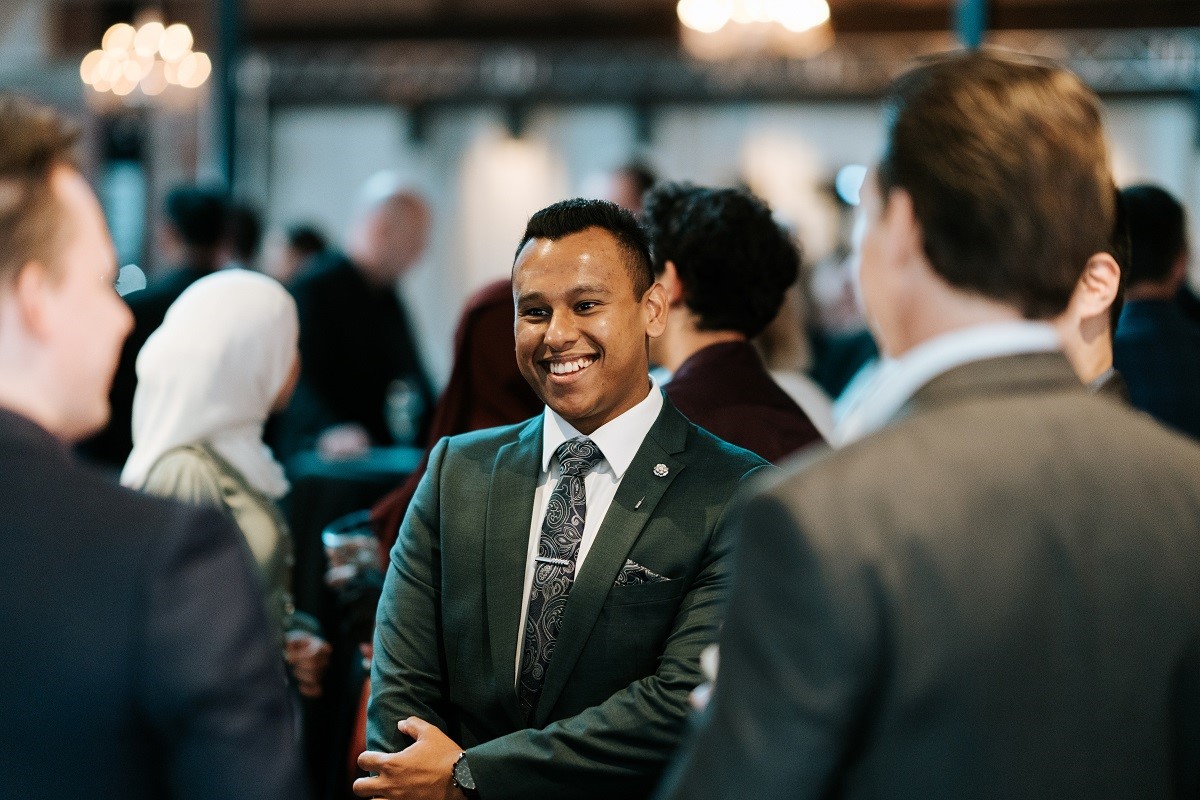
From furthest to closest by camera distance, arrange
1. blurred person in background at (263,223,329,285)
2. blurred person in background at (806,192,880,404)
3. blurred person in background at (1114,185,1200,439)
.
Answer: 1. blurred person in background at (263,223,329,285)
2. blurred person in background at (806,192,880,404)
3. blurred person in background at (1114,185,1200,439)

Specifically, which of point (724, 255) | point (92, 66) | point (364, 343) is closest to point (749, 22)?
point (364, 343)

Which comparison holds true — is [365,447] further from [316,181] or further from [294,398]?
[316,181]

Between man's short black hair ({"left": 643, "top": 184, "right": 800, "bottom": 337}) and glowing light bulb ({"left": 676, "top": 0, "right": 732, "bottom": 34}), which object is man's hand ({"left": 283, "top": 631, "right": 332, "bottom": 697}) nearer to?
man's short black hair ({"left": 643, "top": 184, "right": 800, "bottom": 337})

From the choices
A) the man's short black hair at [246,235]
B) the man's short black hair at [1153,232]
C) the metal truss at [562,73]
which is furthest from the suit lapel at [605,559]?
the metal truss at [562,73]

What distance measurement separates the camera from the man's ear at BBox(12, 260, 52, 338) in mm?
1171

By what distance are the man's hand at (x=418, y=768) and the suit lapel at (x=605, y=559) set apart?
0.15m

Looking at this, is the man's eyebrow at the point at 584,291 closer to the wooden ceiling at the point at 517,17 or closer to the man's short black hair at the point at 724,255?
the man's short black hair at the point at 724,255

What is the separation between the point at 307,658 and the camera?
2.72m

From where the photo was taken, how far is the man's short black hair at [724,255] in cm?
265

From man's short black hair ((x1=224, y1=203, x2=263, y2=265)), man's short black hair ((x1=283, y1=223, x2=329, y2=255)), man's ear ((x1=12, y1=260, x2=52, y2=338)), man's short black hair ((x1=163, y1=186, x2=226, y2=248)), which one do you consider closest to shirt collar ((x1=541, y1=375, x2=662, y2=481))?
man's ear ((x1=12, y1=260, x2=52, y2=338))

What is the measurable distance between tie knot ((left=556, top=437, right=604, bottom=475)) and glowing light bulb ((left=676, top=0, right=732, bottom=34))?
293 inches

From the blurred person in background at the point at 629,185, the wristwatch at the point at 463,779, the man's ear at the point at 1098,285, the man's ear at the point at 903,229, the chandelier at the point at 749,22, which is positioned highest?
the chandelier at the point at 749,22

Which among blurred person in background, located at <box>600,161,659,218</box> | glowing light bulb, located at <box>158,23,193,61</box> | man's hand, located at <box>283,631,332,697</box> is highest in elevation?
glowing light bulb, located at <box>158,23,193,61</box>

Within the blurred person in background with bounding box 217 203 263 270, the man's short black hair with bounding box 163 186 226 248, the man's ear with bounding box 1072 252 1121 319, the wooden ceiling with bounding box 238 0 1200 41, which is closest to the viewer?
the man's ear with bounding box 1072 252 1121 319
